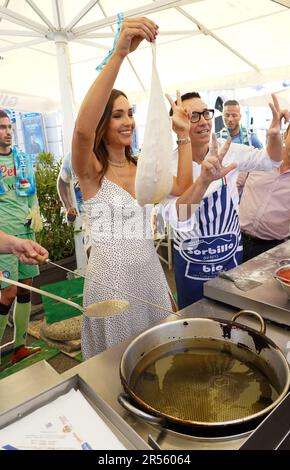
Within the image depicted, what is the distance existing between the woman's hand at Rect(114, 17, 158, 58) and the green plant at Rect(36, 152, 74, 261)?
9.11ft

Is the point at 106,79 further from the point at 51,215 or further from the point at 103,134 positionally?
the point at 51,215

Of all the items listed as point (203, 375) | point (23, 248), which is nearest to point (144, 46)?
point (23, 248)

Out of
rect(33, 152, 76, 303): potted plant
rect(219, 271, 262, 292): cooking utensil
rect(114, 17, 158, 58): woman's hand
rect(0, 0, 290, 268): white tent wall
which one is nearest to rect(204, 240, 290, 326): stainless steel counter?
rect(219, 271, 262, 292): cooking utensil

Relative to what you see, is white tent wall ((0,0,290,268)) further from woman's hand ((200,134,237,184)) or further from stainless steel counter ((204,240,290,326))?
stainless steel counter ((204,240,290,326))

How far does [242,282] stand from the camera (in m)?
1.27

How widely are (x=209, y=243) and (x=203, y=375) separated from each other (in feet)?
3.06

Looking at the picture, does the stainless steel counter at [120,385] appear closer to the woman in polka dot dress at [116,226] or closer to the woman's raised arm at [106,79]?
the woman in polka dot dress at [116,226]

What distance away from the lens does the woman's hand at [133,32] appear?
1.06 meters

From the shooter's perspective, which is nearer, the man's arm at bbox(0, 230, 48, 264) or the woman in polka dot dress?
the man's arm at bbox(0, 230, 48, 264)

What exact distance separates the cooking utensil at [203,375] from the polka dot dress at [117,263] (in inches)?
21.7

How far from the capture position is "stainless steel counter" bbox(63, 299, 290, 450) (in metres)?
0.61

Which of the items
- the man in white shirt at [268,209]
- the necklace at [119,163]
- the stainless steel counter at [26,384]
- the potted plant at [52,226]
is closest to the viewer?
the stainless steel counter at [26,384]

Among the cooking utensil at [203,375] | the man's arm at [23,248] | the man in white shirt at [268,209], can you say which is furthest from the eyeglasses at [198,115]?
the cooking utensil at [203,375]

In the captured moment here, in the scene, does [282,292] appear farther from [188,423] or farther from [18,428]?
[18,428]
